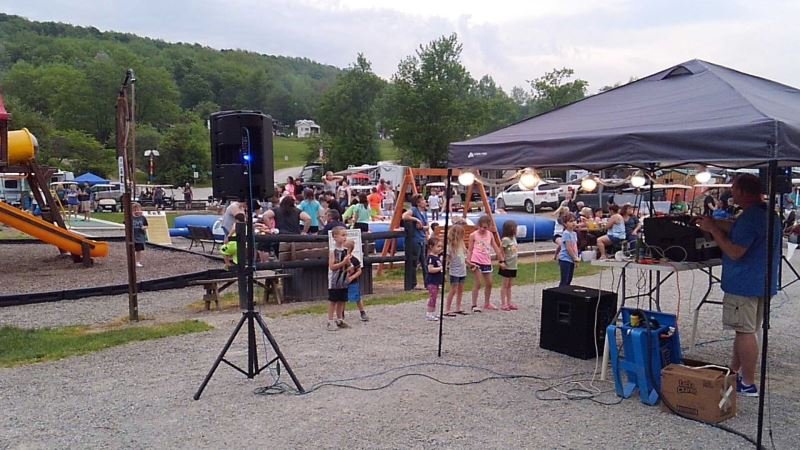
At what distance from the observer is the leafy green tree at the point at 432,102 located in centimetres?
5469

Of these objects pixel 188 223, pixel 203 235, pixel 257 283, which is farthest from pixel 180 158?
pixel 257 283

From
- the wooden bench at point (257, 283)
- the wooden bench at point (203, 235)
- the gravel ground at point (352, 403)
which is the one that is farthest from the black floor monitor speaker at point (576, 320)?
the wooden bench at point (203, 235)

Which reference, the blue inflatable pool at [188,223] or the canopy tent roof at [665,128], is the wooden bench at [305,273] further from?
the blue inflatable pool at [188,223]

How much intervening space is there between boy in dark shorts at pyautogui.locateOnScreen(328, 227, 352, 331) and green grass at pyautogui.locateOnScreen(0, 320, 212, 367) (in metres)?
1.64

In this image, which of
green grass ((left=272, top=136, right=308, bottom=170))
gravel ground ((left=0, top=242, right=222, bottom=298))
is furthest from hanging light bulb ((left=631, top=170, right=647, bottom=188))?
green grass ((left=272, top=136, right=308, bottom=170))

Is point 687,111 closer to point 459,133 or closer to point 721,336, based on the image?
point 721,336

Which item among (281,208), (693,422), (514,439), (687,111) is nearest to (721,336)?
(693,422)

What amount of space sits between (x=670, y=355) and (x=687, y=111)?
86.6 inches

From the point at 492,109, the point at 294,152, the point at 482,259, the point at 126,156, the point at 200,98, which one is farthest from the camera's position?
the point at 200,98

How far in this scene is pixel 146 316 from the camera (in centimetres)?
946

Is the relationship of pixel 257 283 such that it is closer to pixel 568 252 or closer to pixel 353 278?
pixel 353 278

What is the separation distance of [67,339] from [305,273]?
3.84 m

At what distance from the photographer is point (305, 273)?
10.8 metres

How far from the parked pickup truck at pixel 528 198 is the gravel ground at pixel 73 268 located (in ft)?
70.9
